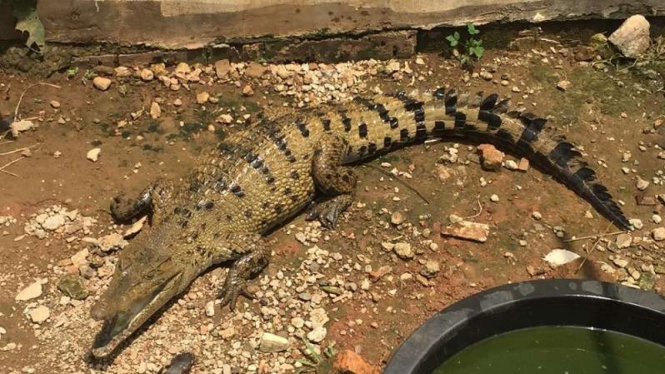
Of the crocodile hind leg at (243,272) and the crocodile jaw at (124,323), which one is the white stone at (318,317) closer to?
the crocodile hind leg at (243,272)

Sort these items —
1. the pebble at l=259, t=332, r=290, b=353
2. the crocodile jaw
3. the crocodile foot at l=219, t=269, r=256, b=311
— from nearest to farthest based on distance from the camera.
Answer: the crocodile jaw < the pebble at l=259, t=332, r=290, b=353 < the crocodile foot at l=219, t=269, r=256, b=311

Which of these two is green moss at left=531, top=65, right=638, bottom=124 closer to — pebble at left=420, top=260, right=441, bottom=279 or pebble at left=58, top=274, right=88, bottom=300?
pebble at left=420, top=260, right=441, bottom=279

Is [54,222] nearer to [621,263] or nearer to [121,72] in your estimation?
[121,72]

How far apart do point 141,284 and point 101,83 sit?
1899mm

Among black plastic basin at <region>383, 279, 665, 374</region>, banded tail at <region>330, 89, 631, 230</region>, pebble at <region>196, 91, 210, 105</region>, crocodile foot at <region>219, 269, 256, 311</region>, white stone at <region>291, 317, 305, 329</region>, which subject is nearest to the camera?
black plastic basin at <region>383, 279, 665, 374</region>

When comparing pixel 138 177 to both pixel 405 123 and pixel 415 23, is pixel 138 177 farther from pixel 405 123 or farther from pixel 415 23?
pixel 415 23

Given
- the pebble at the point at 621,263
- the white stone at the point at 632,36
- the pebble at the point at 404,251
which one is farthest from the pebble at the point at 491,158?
the white stone at the point at 632,36

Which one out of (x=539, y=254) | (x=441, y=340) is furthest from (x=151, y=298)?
(x=539, y=254)

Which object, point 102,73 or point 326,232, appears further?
point 102,73

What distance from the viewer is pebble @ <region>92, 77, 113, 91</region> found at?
5004 mm

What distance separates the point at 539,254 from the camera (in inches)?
167

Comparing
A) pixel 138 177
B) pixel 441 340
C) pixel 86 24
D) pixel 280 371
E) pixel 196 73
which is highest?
pixel 86 24

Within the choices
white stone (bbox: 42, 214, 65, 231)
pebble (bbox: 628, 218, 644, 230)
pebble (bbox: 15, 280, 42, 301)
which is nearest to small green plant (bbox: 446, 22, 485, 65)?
pebble (bbox: 628, 218, 644, 230)

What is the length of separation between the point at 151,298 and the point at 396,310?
1.37 m
